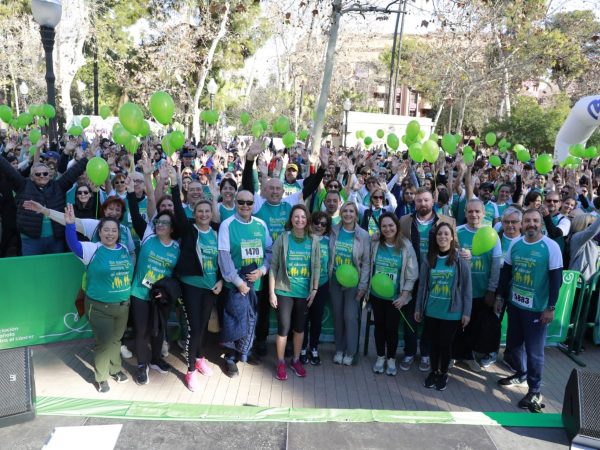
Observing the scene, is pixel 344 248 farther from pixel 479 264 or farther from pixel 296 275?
pixel 479 264

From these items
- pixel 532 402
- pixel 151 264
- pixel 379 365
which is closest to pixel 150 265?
pixel 151 264

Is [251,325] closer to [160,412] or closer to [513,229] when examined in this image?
[160,412]

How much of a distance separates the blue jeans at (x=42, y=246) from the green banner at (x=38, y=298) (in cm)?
51

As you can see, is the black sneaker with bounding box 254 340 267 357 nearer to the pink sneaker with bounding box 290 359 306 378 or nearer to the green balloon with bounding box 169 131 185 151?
the pink sneaker with bounding box 290 359 306 378

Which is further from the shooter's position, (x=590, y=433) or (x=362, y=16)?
(x=362, y=16)

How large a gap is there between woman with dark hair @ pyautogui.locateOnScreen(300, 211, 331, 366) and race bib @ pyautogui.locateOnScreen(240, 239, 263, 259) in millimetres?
566

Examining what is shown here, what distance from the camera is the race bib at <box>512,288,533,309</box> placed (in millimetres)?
4383

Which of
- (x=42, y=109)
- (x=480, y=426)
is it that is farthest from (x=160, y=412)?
(x=42, y=109)

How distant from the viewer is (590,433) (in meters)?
2.34

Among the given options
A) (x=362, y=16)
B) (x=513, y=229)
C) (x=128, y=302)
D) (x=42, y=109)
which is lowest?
(x=128, y=302)

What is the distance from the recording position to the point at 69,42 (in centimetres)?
2156

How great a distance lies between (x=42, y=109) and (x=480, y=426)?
10778 millimetres

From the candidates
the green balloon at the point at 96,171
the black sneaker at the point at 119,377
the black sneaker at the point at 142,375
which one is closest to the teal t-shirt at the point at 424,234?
the black sneaker at the point at 142,375

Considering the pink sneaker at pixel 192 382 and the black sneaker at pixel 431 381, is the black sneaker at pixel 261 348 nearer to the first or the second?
the pink sneaker at pixel 192 382
